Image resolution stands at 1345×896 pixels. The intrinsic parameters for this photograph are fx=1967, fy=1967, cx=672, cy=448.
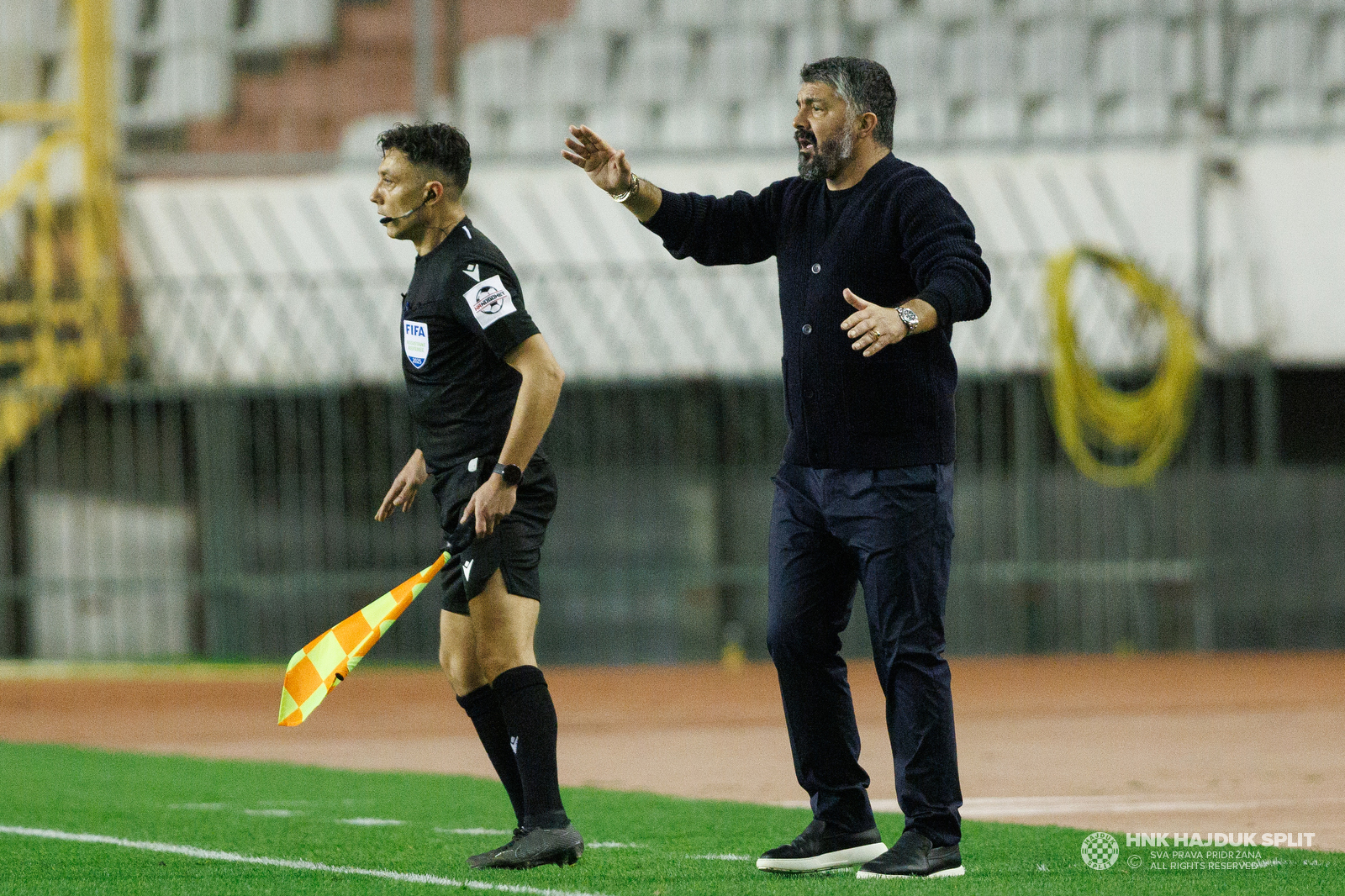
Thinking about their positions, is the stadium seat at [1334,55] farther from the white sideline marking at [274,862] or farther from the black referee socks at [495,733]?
the white sideline marking at [274,862]

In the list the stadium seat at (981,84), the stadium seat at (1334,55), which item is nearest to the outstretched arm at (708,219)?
the stadium seat at (981,84)

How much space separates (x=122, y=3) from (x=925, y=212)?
14385mm

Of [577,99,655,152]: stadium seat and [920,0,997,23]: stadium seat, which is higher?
[920,0,997,23]: stadium seat

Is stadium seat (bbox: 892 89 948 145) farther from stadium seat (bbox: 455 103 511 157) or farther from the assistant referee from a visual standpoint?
the assistant referee

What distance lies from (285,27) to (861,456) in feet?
47.1

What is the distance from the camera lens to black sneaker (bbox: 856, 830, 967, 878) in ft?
16.3

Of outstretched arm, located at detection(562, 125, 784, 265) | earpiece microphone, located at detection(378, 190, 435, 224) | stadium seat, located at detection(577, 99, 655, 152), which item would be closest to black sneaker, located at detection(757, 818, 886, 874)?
outstretched arm, located at detection(562, 125, 784, 265)

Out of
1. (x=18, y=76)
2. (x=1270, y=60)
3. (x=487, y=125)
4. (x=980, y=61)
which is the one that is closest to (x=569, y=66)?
(x=487, y=125)

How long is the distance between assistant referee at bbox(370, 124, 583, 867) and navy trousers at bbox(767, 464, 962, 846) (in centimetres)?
68

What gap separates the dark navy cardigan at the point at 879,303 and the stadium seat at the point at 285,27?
13.8 m

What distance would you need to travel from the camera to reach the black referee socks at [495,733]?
5.62 meters

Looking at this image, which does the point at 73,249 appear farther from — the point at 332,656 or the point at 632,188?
the point at 632,188

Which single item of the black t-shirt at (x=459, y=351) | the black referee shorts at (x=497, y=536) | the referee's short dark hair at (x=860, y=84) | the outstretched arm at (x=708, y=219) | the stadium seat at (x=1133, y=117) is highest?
the stadium seat at (x=1133, y=117)

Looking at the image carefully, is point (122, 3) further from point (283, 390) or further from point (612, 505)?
point (612, 505)
